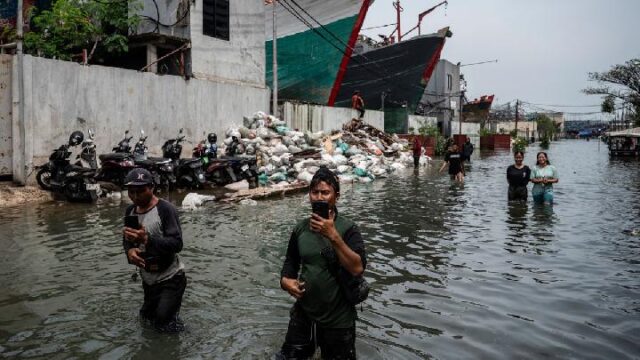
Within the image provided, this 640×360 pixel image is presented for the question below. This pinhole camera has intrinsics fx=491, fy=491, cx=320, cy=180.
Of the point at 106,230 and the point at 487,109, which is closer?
the point at 106,230

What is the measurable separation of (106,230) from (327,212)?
6624 mm

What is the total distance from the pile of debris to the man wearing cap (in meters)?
9.06

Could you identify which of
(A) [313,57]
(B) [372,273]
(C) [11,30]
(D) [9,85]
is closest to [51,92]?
(D) [9,85]

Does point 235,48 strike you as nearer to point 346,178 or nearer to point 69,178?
point 346,178

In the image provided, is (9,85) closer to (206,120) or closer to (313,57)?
(206,120)

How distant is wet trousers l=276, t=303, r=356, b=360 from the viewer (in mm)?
2902

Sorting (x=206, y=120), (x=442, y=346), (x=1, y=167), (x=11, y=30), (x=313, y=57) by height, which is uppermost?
(x=313, y=57)

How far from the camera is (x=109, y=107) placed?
13305 millimetres

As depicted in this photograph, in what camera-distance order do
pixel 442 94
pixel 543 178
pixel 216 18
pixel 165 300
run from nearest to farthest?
pixel 165 300 → pixel 543 178 → pixel 216 18 → pixel 442 94

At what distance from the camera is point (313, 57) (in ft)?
93.7

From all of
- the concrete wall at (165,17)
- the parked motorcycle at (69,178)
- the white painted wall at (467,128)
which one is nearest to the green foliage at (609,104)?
the white painted wall at (467,128)

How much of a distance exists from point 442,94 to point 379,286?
4700cm

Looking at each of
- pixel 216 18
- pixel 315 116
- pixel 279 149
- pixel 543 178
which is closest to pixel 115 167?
pixel 279 149

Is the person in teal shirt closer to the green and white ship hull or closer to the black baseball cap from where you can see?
the black baseball cap
